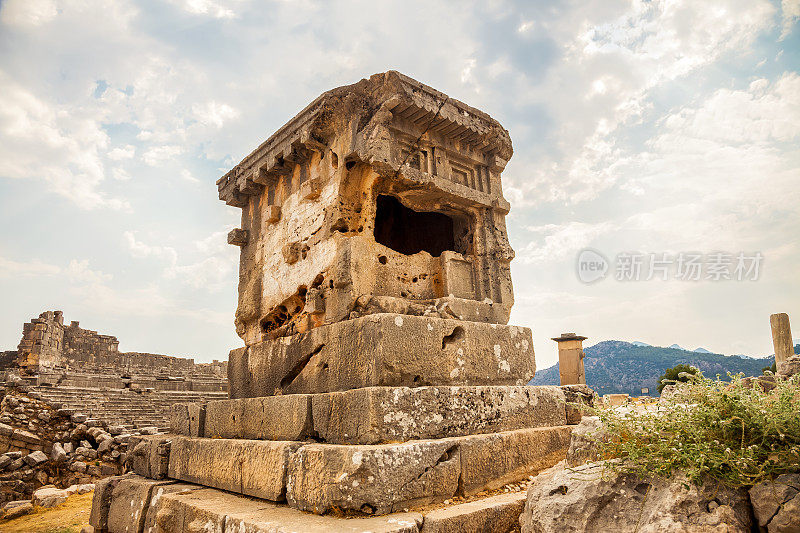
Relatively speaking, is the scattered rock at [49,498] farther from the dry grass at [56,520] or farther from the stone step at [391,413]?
the stone step at [391,413]

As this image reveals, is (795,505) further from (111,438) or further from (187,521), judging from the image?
(111,438)

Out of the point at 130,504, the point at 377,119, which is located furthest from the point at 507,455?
the point at 130,504

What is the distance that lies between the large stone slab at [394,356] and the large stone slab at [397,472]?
541 millimetres

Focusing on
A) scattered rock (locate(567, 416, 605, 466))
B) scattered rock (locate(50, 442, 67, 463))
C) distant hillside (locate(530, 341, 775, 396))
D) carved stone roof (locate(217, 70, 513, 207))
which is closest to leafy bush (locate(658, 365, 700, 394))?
scattered rock (locate(567, 416, 605, 466))

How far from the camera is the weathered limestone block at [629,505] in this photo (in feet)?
7.03

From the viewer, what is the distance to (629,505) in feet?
7.85

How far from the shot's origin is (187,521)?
370 centimetres

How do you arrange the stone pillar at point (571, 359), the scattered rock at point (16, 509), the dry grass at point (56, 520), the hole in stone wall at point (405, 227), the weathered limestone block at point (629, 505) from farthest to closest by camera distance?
1. the stone pillar at point (571, 359)
2. the scattered rock at point (16, 509)
3. the dry grass at point (56, 520)
4. the hole in stone wall at point (405, 227)
5. the weathered limestone block at point (629, 505)

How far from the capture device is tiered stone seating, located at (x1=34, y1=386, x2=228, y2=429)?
46.9ft

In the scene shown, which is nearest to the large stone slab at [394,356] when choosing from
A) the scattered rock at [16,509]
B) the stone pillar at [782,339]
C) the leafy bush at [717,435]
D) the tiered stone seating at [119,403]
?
the leafy bush at [717,435]

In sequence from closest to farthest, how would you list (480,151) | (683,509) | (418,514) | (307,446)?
(683,509), (418,514), (307,446), (480,151)

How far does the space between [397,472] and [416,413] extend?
51 cm

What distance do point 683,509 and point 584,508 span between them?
1.51ft

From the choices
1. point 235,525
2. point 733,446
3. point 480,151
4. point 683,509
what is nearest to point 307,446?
point 235,525
